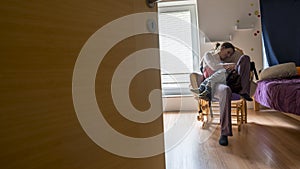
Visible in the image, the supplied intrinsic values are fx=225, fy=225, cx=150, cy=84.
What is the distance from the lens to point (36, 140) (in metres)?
0.38

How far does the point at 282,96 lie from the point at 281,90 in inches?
3.0

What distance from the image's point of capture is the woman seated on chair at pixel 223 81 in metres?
2.16

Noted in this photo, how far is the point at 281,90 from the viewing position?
2.40 m

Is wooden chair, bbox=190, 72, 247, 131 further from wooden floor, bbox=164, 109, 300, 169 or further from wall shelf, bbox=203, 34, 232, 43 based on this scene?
wall shelf, bbox=203, 34, 232, 43

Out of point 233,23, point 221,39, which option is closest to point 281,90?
point 221,39

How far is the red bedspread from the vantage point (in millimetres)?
2129

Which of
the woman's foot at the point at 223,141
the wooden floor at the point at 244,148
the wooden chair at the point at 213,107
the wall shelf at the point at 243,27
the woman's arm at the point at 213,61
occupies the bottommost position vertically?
the wooden floor at the point at 244,148

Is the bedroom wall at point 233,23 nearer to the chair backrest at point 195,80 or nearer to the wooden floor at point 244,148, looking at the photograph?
the chair backrest at point 195,80

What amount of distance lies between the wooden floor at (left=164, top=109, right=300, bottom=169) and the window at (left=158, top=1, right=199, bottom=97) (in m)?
1.31

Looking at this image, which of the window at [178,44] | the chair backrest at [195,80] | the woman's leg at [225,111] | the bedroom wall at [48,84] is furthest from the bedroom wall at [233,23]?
the bedroom wall at [48,84]

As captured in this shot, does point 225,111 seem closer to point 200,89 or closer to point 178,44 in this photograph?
point 200,89

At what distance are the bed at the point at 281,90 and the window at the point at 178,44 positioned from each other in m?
1.23

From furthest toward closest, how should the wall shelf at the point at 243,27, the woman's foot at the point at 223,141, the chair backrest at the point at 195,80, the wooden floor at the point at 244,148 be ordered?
the wall shelf at the point at 243,27 → the chair backrest at the point at 195,80 → the woman's foot at the point at 223,141 → the wooden floor at the point at 244,148

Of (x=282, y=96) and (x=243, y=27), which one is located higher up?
(x=243, y=27)
